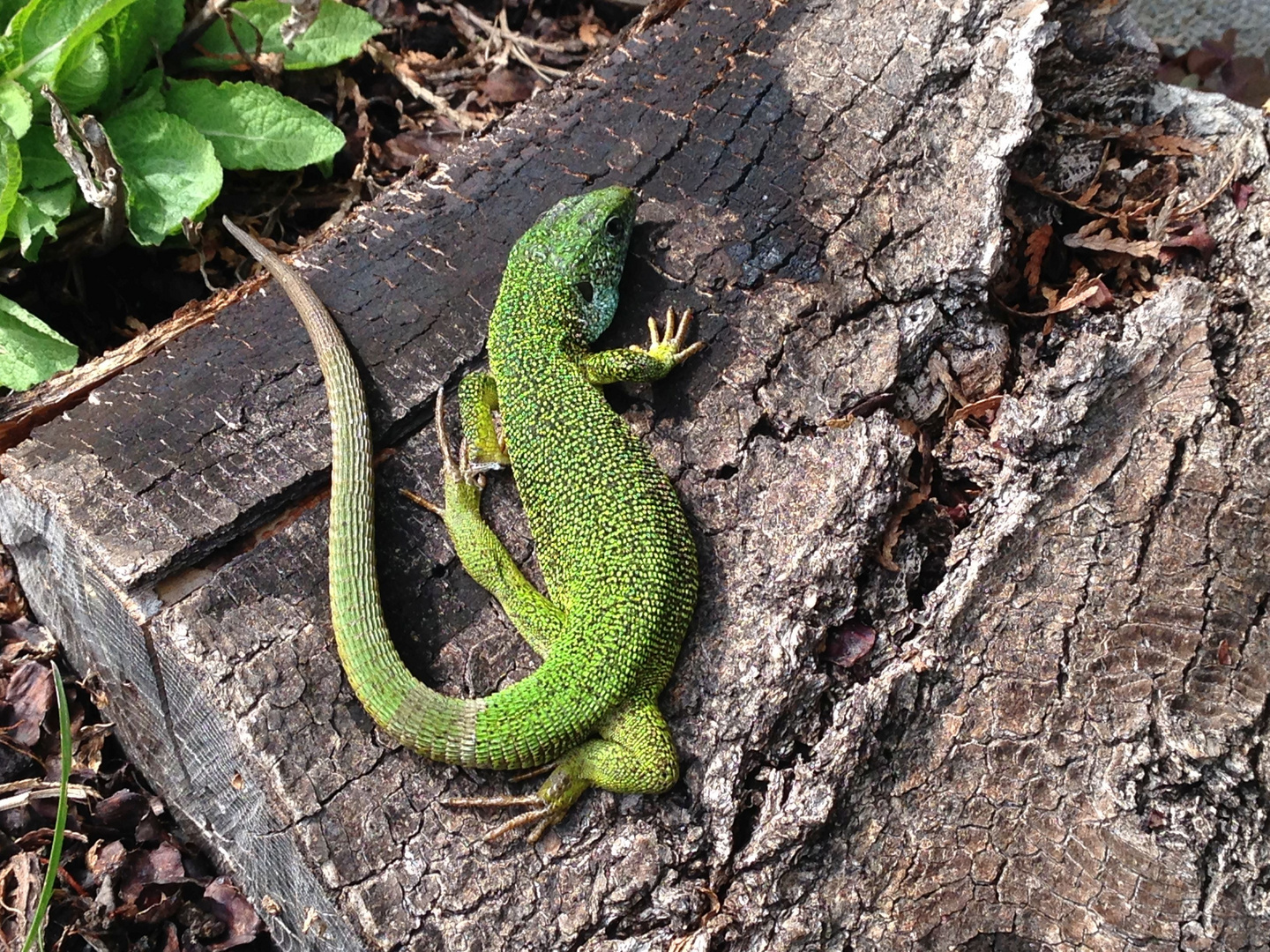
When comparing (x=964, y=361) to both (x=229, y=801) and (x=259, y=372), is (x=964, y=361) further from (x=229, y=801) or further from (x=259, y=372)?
(x=229, y=801)

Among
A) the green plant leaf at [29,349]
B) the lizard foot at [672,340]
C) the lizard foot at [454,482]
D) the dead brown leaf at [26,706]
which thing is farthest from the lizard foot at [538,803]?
the green plant leaf at [29,349]

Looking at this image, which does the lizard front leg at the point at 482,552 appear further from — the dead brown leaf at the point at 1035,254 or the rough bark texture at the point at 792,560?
the dead brown leaf at the point at 1035,254

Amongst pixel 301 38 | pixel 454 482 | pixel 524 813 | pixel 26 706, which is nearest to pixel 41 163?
pixel 301 38

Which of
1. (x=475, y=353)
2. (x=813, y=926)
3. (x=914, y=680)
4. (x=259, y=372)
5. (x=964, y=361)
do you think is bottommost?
(x=813, y=926)

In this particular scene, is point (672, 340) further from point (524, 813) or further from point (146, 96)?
point (146, 96)

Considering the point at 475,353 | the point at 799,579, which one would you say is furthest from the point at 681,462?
the point at 475,353

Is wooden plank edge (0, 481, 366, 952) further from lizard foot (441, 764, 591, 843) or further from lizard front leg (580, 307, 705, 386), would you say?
lizard front leg (580, 307, 705, 386)

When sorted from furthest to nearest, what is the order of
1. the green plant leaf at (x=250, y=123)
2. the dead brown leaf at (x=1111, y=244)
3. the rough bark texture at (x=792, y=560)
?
the green plant leaf at (x=250, y=123), the dead brown leaf at (x=1111, y=244), the rough bark texture at (x=792, y=560)
